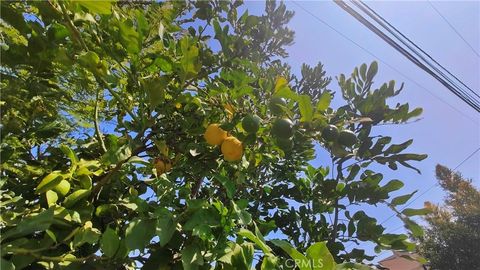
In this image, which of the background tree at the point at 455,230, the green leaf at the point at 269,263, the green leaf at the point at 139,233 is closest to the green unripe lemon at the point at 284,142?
the green leaf at the point at 269,263

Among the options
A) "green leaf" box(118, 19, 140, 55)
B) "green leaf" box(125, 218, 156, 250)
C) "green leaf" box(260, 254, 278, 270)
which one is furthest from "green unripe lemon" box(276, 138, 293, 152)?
"green leaf" box(118, 19, 140, 55)

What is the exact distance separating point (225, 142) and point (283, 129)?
27cm

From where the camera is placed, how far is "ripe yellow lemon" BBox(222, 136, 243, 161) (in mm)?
1598

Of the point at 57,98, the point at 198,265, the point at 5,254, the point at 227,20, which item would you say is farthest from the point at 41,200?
the point at 227,20

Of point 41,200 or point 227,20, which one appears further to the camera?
point 227,20

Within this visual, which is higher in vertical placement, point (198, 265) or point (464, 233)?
point (464, 233)

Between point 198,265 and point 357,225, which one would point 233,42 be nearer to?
point 198,265

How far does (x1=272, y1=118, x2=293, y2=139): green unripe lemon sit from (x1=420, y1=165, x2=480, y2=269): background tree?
547 inches

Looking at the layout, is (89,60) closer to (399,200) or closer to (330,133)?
(330,133)

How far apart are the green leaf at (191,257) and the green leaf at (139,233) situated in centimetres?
13

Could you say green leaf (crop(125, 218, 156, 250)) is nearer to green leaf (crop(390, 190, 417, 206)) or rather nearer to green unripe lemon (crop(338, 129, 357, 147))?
green unripe lemon (crop(338, 129, 357, 147))

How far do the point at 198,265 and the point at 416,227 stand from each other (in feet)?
3.51

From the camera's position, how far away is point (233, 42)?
1.83 metres

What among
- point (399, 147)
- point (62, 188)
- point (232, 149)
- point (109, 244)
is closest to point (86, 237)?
point (109, 244)
